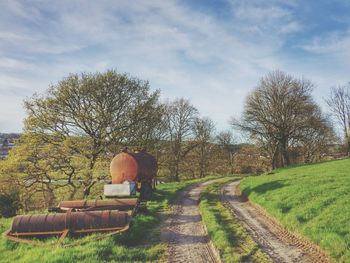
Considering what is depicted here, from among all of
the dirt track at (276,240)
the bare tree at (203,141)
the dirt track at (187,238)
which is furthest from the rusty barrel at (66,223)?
the bare tree at (203,141)

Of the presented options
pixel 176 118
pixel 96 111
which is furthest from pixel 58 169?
pixel 176 118

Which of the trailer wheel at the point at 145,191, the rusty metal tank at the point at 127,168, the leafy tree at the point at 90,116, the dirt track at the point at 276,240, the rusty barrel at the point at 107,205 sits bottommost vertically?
the dirt track at the point at 276,240

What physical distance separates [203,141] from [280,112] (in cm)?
1859

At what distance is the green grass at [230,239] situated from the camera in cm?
1062

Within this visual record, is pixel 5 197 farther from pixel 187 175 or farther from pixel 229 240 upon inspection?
pixel 187 175

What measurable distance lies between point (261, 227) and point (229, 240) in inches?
124

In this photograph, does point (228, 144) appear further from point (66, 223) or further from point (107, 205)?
point (66, 223)

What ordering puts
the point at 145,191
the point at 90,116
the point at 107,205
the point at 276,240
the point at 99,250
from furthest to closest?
1. the point at 90,116
2. the point at 145,191
3. the point at 107,205
4. the point at 276,240
5. the point at 99,250

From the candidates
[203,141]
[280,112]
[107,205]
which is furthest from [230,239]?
[203,141]

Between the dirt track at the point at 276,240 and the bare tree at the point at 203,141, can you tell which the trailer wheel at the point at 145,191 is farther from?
the bare tree at the point at 203,141

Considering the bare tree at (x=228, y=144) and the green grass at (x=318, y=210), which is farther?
the bare tree at (x=228, y=144)

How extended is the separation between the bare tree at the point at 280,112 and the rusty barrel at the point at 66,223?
3926cm

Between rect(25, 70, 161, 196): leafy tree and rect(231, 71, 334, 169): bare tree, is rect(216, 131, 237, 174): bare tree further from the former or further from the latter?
rect(25, 70, 161, 196): leafy tree

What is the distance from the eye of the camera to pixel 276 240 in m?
12.7
